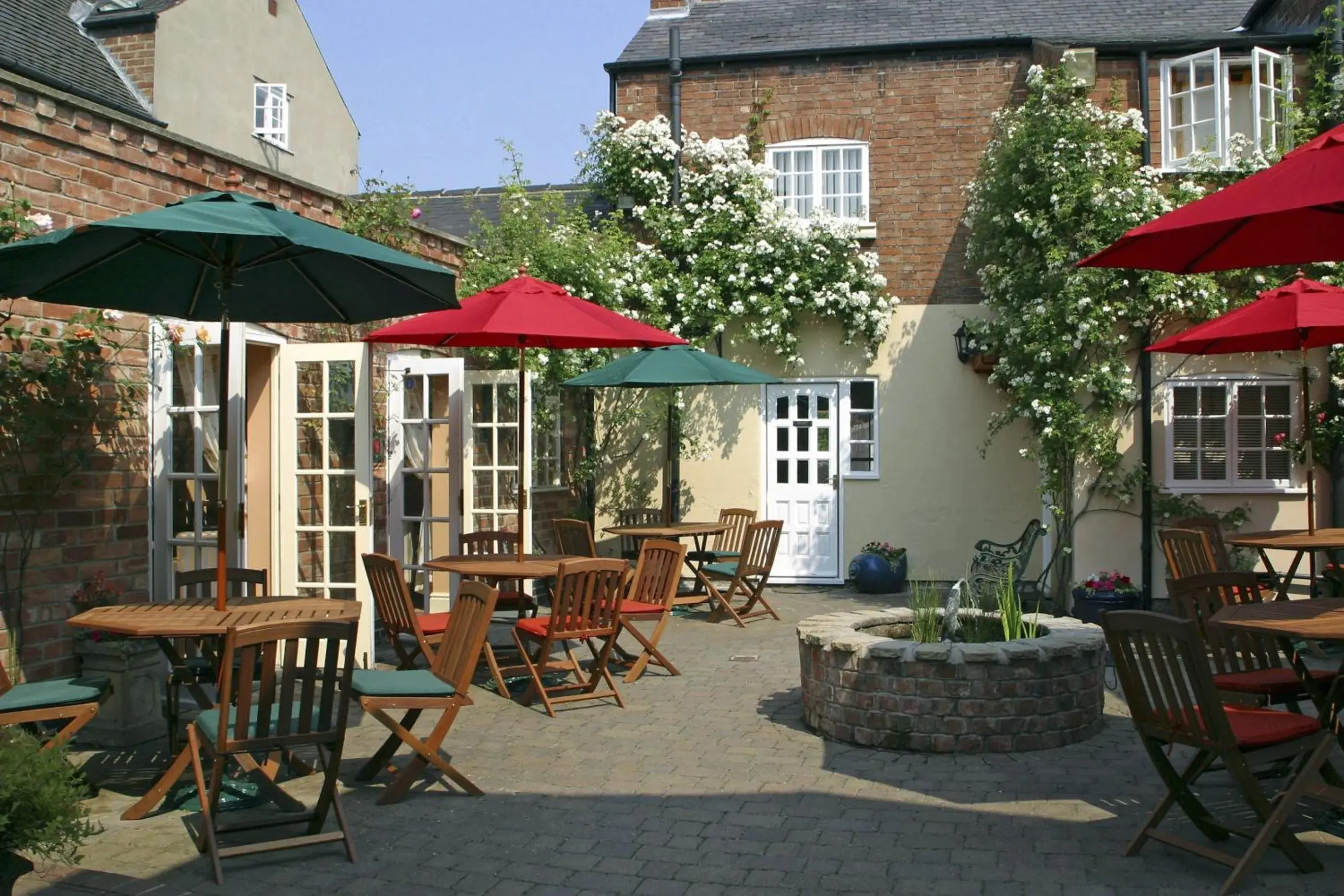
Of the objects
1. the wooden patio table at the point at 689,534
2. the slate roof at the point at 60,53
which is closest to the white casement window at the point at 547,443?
the wooden patio table at the point at 689,534

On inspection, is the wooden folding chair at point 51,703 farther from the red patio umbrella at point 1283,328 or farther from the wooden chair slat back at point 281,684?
the red patio umbrella at point 1283,328

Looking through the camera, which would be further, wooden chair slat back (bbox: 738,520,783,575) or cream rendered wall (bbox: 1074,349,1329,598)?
cream rendered wall (bbox: 1074,349,1329,598)

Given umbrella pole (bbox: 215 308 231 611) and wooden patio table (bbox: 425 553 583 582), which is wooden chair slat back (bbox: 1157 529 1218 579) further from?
umbrella pole (bbox: 215 308 231 611)

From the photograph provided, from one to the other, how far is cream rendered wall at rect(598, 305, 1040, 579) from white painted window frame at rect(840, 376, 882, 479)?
4cm

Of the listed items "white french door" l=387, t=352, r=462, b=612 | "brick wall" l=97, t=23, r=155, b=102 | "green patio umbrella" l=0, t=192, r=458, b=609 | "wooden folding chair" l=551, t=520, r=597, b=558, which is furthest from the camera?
"brick wall" l=97, t=23, r=155, b=102

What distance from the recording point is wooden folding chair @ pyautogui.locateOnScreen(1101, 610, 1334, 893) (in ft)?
13.1

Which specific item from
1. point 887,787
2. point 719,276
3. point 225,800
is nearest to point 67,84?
point 719,276

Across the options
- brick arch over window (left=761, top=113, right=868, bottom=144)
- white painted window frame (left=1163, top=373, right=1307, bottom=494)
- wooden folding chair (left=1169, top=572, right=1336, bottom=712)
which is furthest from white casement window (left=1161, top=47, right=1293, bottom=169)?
wooden folding chair (left=1169, top=572, right=1336, bottom=712)

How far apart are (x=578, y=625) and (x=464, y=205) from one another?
10.2m

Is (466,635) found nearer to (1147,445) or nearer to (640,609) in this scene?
(640,609)

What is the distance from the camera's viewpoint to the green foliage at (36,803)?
3.40 m

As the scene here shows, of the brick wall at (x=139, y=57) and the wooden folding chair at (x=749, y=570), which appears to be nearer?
the wooden folding chair at (x=749, y=570)

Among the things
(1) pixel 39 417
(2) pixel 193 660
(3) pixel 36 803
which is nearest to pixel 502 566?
(2) pixel 193 660

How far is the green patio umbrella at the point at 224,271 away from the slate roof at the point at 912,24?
8.14 m
